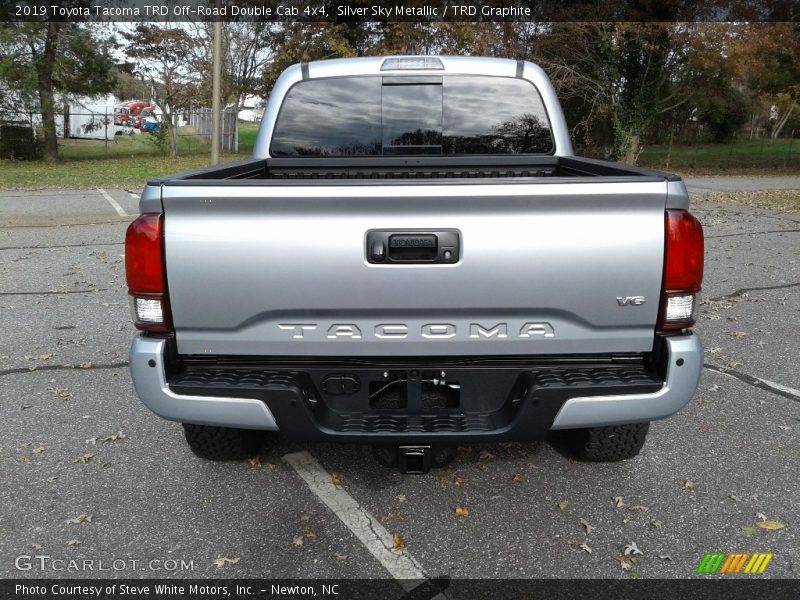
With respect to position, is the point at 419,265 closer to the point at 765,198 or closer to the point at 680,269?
the point at 680,269

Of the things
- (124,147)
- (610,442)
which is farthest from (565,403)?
(124,147)

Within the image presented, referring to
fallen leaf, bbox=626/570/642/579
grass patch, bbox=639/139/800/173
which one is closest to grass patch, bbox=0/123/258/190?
fallen leaf, bbox=626/570/642/579

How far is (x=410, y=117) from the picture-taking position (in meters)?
4.20

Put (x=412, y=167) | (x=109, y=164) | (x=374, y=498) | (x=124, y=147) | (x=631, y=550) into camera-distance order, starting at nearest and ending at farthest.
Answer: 1. (x=631, y=550)
2. (x=374, y=498)
3. (x=412, y=167)
4. (x=109, y=164)
5. (x=124, y=147)

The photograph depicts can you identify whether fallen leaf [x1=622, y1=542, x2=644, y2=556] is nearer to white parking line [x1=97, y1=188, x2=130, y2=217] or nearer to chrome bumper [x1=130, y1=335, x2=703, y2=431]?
chrome bumper [x1=130, y1=335, x2=703, y2=431]

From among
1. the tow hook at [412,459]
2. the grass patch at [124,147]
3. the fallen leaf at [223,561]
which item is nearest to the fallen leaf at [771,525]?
the tow hook at [412,459]

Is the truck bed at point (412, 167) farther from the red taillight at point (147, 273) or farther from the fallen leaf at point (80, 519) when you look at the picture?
the fallen leaf at point (80, 519)

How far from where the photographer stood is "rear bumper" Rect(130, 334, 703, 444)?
103 inches

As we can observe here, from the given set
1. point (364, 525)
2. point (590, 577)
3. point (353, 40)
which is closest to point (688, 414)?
point (590, 577)

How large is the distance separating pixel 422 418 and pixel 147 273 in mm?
1207

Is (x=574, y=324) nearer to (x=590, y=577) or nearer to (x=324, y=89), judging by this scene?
(x=590, y=577)

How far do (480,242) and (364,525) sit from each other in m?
1.37

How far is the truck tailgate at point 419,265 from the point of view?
252cm

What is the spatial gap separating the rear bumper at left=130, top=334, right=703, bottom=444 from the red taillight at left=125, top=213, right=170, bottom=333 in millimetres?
95
